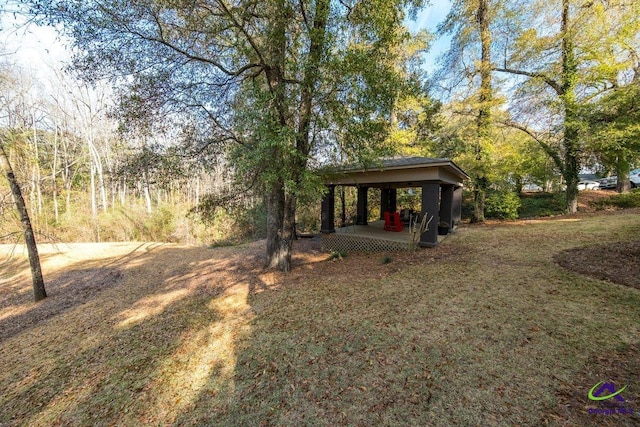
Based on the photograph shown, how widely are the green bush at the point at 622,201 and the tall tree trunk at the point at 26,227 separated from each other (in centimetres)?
2246

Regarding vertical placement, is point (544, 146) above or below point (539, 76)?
below

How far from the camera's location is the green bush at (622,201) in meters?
12.0

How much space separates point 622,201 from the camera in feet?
40.8

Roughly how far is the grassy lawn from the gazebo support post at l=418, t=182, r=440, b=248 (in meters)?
1.56

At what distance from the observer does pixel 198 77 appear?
6.11 metres

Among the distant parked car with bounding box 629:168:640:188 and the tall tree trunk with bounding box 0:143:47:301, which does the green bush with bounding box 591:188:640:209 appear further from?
the tall tree trunk with bounding box 0:143:47:301

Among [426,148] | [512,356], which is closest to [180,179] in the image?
[512,356]

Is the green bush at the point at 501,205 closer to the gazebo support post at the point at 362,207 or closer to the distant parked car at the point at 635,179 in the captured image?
the gazebo support post at the point at 362,207

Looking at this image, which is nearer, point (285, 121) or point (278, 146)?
point (278, 146)

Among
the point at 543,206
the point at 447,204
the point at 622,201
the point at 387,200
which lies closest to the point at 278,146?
the point at 447,204

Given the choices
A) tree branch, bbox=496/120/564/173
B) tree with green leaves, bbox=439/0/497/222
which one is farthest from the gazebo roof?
tree branch, bbox=496/120/564/173

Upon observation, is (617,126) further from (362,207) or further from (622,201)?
(362,207)

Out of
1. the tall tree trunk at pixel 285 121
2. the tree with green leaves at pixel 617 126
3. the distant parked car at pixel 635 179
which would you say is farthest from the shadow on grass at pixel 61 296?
the distant parked car at pixel 635 179

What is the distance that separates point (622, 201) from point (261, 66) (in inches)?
711
